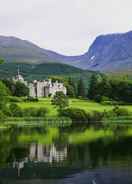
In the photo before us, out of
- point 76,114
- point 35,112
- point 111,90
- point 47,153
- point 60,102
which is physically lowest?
point 76,114

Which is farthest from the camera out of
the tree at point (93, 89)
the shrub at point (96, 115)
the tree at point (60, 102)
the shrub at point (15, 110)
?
the tree at point (93, 89)

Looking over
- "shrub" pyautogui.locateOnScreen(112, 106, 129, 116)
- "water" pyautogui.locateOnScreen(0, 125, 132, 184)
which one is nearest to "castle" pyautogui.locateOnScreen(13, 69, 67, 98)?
"shrub" pyautogui.locateOnScreen(112, 106, 129, 116)

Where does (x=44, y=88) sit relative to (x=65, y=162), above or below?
above

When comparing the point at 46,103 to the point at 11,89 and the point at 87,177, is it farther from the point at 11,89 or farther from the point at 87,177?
the point at 87,177

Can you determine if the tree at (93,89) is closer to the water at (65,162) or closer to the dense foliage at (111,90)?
the dense foliage at (111,90)

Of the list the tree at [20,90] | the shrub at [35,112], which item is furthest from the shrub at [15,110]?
the tree at [20,90]

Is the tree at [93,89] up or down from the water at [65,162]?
up

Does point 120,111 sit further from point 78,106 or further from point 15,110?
point 15,110

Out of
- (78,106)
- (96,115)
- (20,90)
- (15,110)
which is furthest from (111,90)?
(15,110)

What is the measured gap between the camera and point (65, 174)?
142ft

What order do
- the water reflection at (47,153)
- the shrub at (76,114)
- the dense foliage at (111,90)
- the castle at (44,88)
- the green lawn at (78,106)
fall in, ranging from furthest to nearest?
the castle at (44,88) < the dense foliage at (111,90) < the green lawn at (78,106) < the shrub at (76,114) < the water reflection at (47,153)

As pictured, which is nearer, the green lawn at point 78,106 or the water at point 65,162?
the water at point 65,162

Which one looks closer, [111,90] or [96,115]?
[96,115]

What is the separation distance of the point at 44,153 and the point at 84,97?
12370cm
